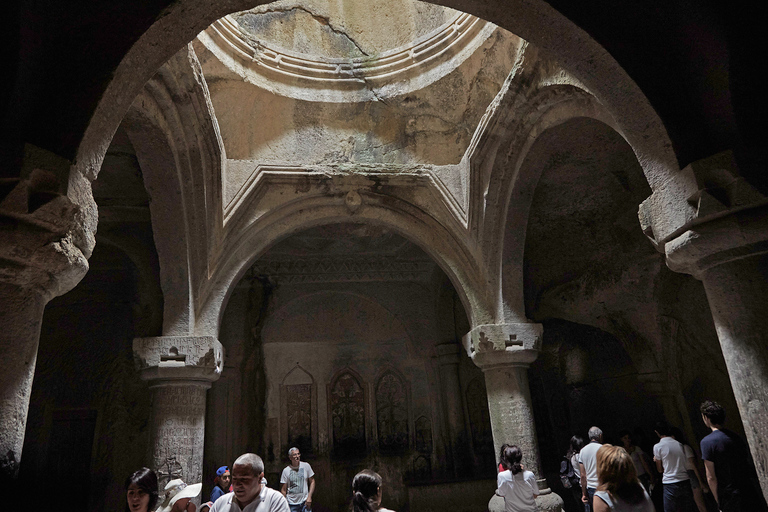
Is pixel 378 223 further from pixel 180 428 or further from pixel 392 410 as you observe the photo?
pixel 392 410

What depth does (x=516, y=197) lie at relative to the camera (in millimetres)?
5531

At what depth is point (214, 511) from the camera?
7.41 ft

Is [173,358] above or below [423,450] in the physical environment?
above

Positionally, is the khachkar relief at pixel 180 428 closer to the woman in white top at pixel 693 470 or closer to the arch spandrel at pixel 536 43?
the arch spandrel at pixel 536 43

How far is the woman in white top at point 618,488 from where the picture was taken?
6.64ft

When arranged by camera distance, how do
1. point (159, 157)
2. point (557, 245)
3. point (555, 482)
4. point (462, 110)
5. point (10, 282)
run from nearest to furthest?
1. point (10, 282)
2. point (159, 157)
3. point (462, 110)
4. point (557, 245)
5. point (555, 482)

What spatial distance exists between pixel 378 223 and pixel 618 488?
461 cm

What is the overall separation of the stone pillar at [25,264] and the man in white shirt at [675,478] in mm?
4319

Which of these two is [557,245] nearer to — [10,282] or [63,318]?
[10,282]

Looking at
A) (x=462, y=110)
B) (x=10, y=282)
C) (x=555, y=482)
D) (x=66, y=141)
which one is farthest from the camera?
(x=555, y=482)

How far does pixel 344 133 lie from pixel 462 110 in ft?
4.95

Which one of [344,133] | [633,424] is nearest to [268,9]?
[344,133]

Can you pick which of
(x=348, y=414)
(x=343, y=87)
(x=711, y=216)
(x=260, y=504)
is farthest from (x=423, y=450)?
(x=711, y=216)

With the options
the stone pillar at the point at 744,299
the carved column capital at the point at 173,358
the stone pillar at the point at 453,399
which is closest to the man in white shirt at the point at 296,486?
the carved column capital at the point at 173,358
